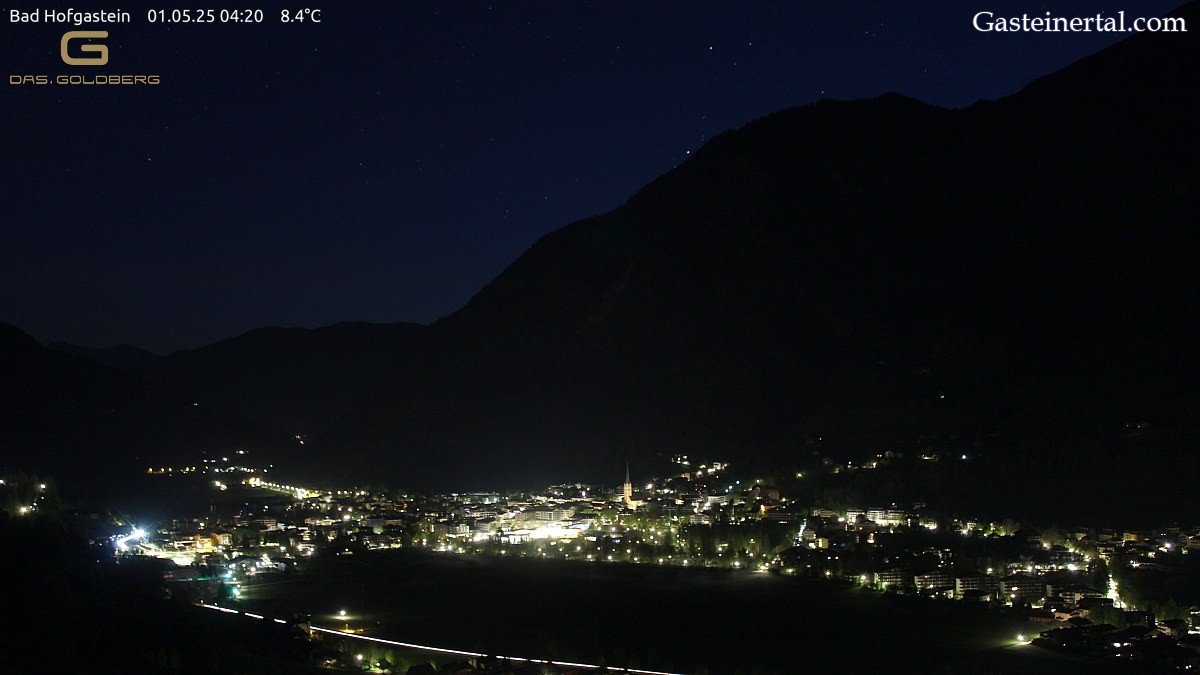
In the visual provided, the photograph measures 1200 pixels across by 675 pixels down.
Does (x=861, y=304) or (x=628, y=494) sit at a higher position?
(x=861, y=304)

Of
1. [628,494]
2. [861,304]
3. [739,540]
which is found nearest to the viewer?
[739,540]

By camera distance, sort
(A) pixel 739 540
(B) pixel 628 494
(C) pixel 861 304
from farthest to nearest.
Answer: (C) pixel 861 304 → (B) pixel 628 494 → (A) pixel 739 540

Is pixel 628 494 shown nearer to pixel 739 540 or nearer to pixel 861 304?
pixel 739 540

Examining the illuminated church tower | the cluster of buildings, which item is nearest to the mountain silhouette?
the illuminated church tower

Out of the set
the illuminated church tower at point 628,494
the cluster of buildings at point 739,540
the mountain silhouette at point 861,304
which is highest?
the mountain silhouette at point 861,304

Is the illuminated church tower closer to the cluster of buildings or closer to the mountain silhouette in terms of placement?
the cluster of buildings

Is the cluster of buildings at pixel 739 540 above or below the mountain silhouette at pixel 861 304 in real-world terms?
below

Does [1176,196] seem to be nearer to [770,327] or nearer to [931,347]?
[931,347]

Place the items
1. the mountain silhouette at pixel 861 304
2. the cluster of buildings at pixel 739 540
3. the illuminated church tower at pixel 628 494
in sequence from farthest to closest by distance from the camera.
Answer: the illuminated church tower at pixel 628 494 → the mountain silhouette at pixel 861 304 → the cluster of buildings at pixel 739 540

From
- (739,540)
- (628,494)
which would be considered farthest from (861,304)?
(739,540)

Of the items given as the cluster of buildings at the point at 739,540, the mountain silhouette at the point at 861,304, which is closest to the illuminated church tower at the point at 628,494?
the cluster of buildings at the point at 739,540

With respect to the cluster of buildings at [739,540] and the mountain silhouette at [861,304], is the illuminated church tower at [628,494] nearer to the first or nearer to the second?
the cluster of buildings at [739,540]
